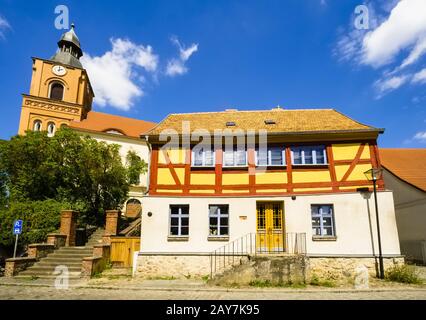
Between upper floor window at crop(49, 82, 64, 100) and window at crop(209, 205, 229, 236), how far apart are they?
31402 mm

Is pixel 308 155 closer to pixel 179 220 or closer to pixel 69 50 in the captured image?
pixel 179 220

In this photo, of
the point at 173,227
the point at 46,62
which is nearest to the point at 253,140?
the point at 173,227

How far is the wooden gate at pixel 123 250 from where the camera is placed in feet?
45.2

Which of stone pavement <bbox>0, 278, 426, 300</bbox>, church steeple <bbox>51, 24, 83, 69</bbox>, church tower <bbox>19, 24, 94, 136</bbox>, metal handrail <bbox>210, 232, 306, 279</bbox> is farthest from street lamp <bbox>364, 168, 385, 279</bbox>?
church steeple <bbox>51, 24, 83, 69</bbox>

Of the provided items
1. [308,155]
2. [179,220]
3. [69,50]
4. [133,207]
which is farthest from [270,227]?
[69,50]

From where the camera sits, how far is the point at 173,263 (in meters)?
11.7

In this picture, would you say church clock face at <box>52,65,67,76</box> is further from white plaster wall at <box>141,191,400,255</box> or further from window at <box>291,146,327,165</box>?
window at <box>291,146,327,165</box>

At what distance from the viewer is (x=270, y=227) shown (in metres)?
12.2

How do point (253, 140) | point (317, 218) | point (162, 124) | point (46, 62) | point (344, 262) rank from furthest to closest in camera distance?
point (46, 62)
point (162, 124)
point (253, 140)
point (317, 218)
point (344, 262)

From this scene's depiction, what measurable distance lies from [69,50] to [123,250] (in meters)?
36.2

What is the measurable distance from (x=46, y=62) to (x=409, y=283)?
134 ft

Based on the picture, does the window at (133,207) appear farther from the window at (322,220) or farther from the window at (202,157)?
the window at (322,220)

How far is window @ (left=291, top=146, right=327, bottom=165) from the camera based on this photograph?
501 inches
